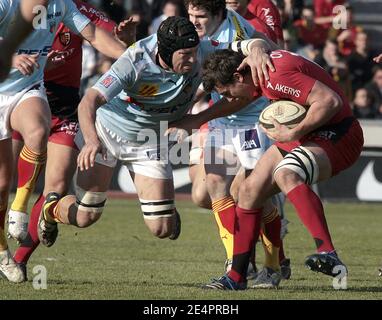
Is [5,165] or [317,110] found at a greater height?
[317,110]

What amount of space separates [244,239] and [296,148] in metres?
0.80

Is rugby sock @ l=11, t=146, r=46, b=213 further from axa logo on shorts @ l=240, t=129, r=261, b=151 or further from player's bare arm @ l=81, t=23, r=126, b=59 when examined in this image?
axa logo on shorts @ l=240, t=129, r=261, b=151

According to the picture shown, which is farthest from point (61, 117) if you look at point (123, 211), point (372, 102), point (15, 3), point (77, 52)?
point (372, 102)

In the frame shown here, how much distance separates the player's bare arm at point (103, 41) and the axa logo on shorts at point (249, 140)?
1338mm

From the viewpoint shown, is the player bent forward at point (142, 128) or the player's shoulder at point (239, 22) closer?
the player bent forward at point (142, 128)

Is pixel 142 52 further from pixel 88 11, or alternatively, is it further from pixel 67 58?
pixel 67 58

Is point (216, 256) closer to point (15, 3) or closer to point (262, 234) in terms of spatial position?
point (262, 234)

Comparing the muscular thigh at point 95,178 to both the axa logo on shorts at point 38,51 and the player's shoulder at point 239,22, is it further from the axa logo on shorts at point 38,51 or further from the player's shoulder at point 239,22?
the player's shoulder at point 239,22

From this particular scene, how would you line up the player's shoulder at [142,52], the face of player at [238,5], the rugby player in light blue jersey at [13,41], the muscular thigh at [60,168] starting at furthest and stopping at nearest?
the face of player at [238,5]
the muscular thigh at [60,168]
the player's shoulder at [142,52]
the rugby player in light blue jersey at [13,41]

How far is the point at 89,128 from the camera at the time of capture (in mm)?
7676

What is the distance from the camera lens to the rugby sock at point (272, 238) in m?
8.91

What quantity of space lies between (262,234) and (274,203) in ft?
1.41

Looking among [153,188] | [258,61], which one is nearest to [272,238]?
[153,188]

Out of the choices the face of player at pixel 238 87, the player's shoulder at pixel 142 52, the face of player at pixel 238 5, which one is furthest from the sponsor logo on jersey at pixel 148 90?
the face of player at pixel 238 5
